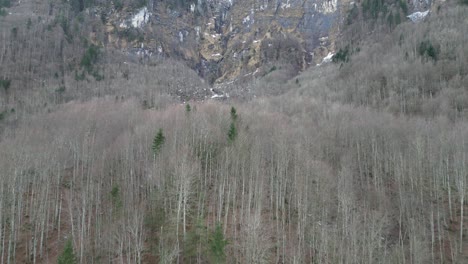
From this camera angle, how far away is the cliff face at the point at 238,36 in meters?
166

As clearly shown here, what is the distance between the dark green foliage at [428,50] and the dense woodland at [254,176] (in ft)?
1.07

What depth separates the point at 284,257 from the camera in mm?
40875

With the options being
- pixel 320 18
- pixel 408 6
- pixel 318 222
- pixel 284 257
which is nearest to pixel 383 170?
pixel 318 222

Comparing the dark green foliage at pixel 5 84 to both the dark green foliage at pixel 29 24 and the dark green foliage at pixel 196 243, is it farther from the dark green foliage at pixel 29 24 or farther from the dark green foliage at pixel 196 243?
the dark green foliage at pixel 196 243

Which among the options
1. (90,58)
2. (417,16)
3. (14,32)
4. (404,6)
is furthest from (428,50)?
(14,32)

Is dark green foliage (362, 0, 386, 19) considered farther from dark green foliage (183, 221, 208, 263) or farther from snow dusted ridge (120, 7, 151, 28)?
dark green foliage (183, 221, 208, 263)

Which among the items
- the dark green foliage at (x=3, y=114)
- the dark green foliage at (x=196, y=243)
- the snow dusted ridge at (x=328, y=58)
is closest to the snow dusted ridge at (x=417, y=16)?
the snow dusted ridge at (x=328, y=58)

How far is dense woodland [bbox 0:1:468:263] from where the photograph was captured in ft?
131

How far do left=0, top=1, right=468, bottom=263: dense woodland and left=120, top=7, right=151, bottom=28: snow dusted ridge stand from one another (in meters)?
76.6

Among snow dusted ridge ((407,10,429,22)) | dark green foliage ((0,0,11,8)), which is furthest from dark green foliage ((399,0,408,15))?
dark green foliage ((0,0,11,8))

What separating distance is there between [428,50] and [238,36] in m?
111

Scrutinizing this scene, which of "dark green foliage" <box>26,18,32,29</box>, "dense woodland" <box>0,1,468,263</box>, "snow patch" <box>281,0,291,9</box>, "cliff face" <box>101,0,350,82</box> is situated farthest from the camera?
"snow patch" <box>281,0,291,9</box>

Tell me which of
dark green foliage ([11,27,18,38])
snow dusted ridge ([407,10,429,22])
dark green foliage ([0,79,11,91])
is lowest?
dark green foliage ([0,79,11,91])

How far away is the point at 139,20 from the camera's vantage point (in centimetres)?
17100
